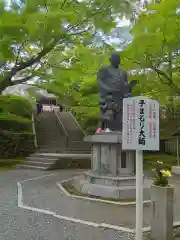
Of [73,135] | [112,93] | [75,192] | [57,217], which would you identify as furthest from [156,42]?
[73,135]

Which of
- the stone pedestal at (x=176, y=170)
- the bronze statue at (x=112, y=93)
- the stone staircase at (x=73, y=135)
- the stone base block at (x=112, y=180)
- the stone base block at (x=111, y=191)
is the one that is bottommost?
the stone pedestal at (x=176, y=170)

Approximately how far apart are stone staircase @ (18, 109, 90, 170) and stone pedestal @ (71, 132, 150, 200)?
6.08 meters

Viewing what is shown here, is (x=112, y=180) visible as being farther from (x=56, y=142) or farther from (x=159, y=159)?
(x=56, y=142)

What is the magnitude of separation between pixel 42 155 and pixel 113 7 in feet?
30.6

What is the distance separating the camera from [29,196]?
28.4ft

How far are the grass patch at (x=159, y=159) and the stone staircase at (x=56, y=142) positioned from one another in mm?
3806

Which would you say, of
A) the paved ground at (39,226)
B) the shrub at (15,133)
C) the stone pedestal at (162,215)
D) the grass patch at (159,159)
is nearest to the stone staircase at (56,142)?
the shrub at (15,133)

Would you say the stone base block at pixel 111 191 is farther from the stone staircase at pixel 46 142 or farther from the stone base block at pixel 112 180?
the stone staircase at pixel 46 142

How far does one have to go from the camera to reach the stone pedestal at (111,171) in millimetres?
8602

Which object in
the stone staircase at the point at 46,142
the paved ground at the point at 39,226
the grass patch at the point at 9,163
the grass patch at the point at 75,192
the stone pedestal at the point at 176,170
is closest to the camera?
the paved ground at the point at 39,226

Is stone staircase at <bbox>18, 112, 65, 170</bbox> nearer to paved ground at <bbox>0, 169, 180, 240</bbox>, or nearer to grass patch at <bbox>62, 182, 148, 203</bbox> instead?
grass patch at <bbox>62, 182, 148, 203</bbox>

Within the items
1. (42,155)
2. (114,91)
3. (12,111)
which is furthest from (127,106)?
(12,111)

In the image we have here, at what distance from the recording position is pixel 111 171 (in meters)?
9.05

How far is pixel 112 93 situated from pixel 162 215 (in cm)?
545
